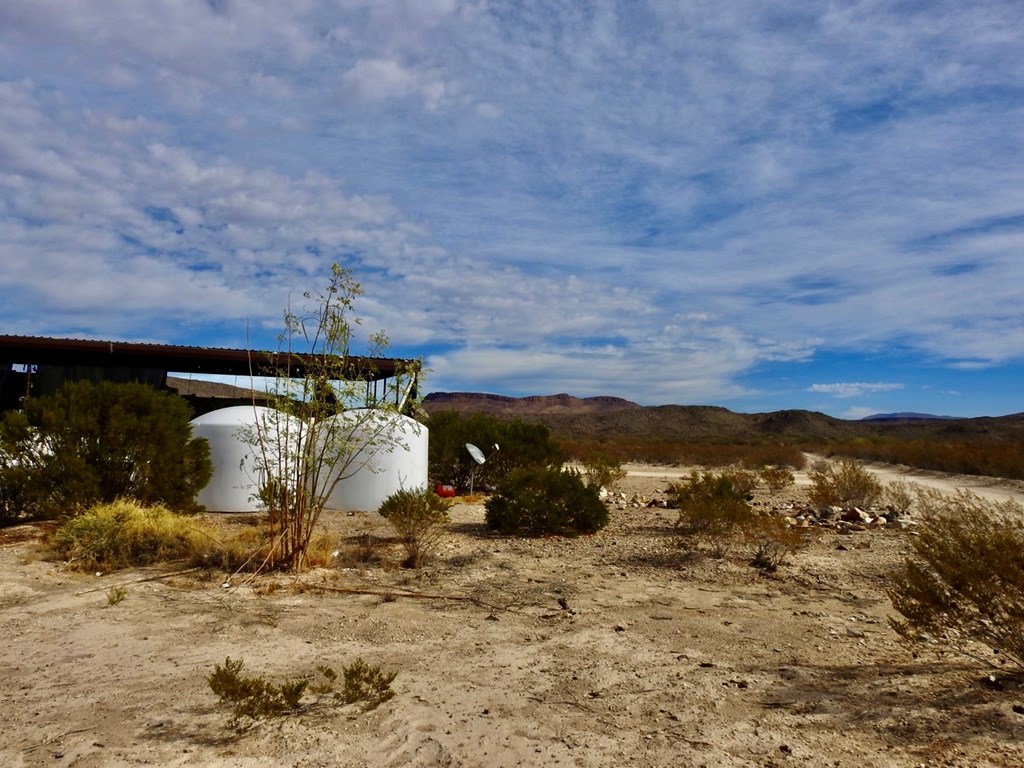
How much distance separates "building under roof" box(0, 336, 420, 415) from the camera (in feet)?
65.3

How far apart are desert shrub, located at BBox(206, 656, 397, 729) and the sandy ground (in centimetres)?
8

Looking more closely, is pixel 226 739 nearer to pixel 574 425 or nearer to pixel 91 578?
pixel 91 578

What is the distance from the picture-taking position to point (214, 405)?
72.7ft

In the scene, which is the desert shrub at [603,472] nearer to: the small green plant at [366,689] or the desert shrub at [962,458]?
the small green plant at [366,689]

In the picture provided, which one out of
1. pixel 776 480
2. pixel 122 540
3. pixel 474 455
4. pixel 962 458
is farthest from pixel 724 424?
pixel 122 540

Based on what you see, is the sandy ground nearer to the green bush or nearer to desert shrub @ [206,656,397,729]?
desert shrub @ [206,656,397,729]

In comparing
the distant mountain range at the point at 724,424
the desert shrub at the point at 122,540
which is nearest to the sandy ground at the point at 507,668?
the desert shrub at the point at 122,540

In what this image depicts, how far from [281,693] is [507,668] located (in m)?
1.46

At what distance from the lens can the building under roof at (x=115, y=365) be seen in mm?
19906

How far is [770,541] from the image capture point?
912cm

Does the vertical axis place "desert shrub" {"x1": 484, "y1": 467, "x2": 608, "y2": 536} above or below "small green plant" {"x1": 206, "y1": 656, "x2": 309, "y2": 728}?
above

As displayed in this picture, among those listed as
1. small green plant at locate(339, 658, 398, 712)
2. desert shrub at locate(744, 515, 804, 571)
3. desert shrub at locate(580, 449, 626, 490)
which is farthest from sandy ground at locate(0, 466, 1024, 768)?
desert shrub at locate(580, 449, 626, 490)

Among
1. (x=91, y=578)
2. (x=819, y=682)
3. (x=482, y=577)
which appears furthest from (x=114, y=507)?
(x=819, y=682)

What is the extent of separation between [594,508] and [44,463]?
7.27 m
